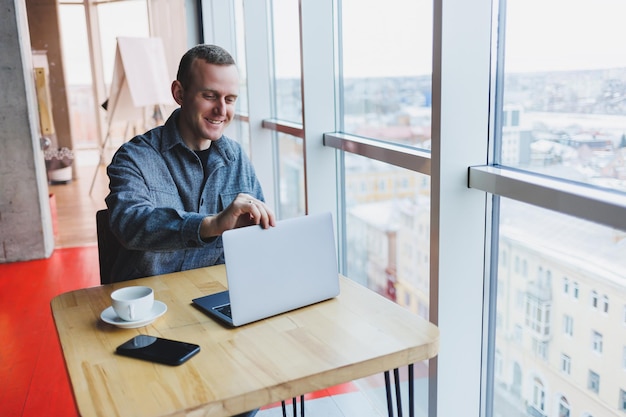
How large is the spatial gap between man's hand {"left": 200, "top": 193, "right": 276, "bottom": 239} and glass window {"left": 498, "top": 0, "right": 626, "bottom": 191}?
2.38 ft

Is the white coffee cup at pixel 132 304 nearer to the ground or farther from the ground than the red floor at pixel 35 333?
farther from the ground

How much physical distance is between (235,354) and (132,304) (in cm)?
28

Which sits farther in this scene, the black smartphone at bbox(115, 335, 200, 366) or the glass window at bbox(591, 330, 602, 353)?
the glass window at bbox(591, 330, 602, 353)

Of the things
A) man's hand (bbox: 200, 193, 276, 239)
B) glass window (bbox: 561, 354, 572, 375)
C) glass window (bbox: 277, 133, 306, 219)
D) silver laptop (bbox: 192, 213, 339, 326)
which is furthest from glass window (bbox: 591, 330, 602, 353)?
glass window (bbox: 277, 133, 306, 219)

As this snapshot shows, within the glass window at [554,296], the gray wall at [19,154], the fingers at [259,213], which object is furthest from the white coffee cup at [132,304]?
the gray wall at [19,154]

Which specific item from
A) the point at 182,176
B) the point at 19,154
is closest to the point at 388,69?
the point at 182,176

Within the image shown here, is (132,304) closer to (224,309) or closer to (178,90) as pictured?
(224,309)

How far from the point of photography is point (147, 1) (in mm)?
4918

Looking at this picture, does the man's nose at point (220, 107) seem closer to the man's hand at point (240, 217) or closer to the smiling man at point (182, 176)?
the smiling man at point (182, 176)

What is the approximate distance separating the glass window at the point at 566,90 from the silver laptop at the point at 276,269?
1.98 feet

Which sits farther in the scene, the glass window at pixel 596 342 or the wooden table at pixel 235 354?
the glass window at pixel 596 342

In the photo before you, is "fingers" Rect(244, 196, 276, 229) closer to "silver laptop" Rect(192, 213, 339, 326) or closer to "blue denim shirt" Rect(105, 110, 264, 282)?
"silver laptop" Rect(192, 213, 339, 326)

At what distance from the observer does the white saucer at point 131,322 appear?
1.28m

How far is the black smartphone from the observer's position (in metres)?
1.12
